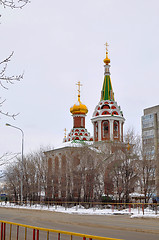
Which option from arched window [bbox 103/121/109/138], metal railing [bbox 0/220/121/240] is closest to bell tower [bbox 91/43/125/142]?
arched window [bbox 103/121/109/138]

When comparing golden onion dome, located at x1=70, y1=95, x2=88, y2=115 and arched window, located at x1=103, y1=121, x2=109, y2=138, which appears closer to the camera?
arched window, located at x1=103, y1=121, x2=109, y2=138

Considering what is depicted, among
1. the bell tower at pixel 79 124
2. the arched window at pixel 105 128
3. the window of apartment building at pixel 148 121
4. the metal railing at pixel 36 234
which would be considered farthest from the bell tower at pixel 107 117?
the metal railing at pixel 36 234

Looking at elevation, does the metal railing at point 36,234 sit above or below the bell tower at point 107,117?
below

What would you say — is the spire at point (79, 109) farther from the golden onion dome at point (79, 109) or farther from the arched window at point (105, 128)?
the arched window at point (105, 128)

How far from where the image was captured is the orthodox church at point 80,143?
46938mm

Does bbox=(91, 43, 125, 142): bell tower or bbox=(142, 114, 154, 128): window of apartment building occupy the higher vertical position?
bbox=(142, 114, 154, 128): window of apartment building

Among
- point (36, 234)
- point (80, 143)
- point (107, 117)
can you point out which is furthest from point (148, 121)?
point (36, 234)

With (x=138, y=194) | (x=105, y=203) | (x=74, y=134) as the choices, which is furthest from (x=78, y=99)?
(x=105, y=203)

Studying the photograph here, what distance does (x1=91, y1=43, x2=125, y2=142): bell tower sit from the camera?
68.9 m

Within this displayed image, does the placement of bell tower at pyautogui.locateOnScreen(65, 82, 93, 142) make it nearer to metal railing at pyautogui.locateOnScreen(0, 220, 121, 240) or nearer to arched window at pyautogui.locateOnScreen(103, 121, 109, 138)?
arched window at pyautogui.locateOnScreen(103, 121, 109, 138)

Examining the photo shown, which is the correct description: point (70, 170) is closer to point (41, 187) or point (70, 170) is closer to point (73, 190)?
point (73, 190)

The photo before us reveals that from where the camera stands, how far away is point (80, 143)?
5812 cm

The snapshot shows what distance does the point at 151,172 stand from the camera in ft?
132

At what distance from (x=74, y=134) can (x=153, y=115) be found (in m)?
32.4
